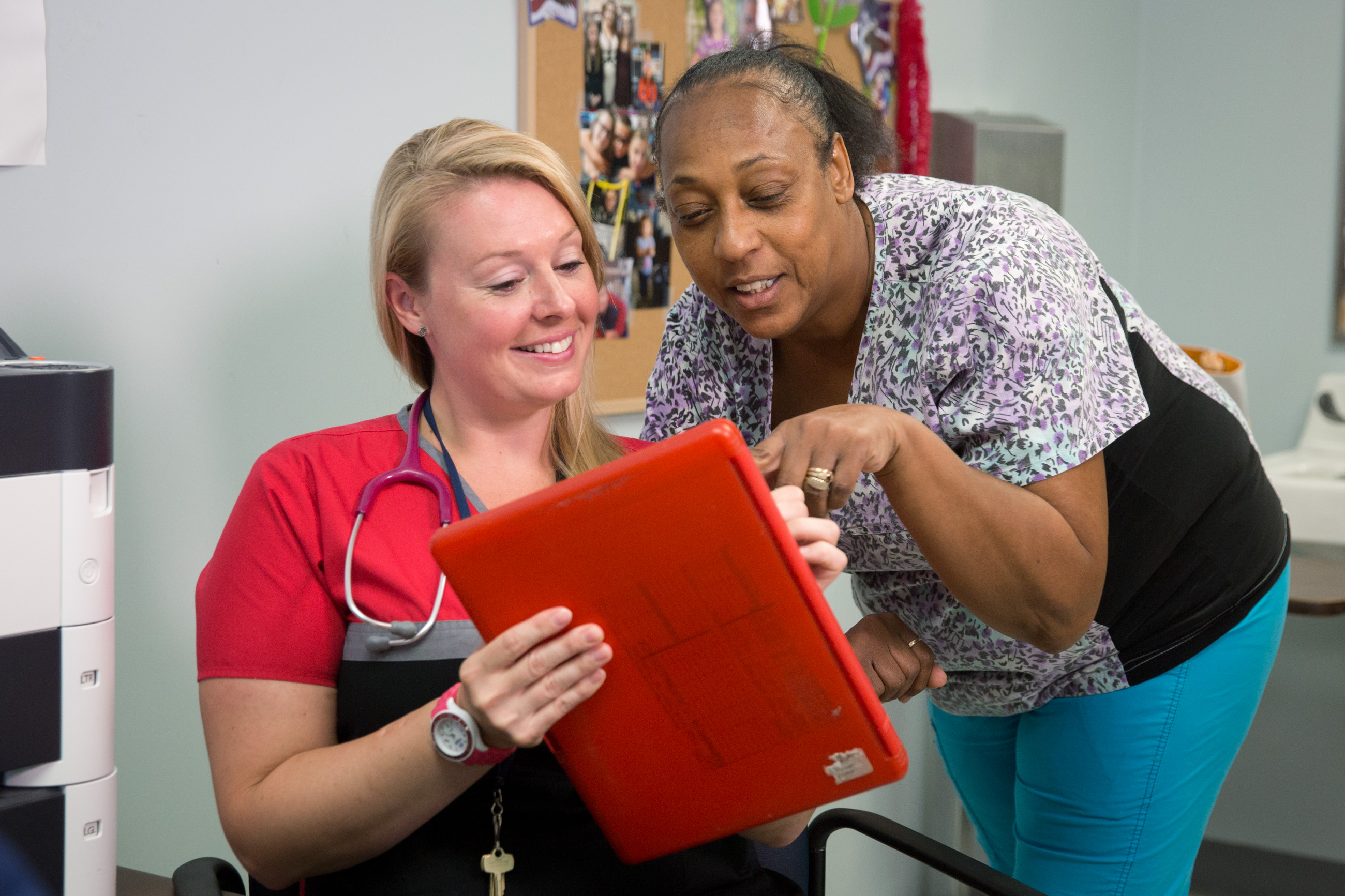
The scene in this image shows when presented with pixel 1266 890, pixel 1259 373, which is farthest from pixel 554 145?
pixel 1259 373

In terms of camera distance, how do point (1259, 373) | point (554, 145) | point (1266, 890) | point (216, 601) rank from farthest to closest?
point (1259, 373) → point (1266, 890) → point (554, 145) → point (216, 601)

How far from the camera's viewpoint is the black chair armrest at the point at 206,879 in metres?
1.04

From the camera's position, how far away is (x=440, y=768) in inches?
38.3

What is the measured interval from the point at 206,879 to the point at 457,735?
328 millimetres

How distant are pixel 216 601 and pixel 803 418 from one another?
59cm

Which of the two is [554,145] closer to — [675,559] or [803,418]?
[803,418]

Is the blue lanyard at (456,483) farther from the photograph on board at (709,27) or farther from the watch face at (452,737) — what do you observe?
the photograph on board at (709,27)

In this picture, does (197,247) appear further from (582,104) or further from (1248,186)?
(1248,186)

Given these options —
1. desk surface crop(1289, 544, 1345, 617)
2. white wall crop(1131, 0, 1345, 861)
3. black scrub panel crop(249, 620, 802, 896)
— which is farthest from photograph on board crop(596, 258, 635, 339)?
white wall crop(1131, 0, 1345, 861)

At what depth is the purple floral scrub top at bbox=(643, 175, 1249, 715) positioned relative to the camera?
1049mm

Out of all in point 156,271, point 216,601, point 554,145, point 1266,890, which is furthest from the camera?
Answer: point 1266,890

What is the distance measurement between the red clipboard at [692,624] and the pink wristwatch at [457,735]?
0.06 metres

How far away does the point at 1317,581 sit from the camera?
2.49 m

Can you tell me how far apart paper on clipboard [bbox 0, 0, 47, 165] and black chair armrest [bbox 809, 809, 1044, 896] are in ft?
3.75
